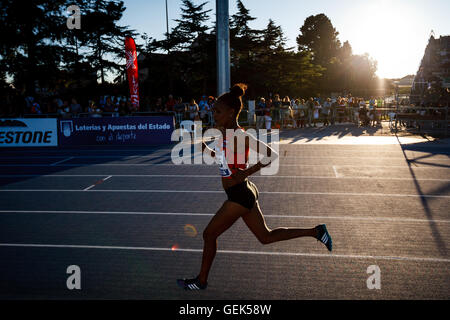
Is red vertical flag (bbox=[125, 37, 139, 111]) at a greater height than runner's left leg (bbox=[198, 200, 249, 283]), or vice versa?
red vertical flag (bbox=[125, 37, 139, 111])

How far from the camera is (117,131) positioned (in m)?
18.0

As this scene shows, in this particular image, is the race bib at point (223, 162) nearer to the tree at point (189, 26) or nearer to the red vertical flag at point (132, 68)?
the red vertical flag at point (132, 68)

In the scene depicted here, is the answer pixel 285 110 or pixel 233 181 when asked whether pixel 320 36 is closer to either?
pixel 285 110

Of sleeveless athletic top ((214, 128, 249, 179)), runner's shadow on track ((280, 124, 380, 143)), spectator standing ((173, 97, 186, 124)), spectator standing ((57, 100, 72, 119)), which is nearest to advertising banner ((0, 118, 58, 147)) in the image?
spectator standing ((57, 100, 72, 119))

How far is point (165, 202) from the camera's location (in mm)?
8039

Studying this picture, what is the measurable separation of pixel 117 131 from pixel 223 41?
6613 mm

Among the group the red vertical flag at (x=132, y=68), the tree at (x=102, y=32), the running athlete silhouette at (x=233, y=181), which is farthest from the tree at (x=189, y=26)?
the running athlete silhouette at (x=233, y=181)

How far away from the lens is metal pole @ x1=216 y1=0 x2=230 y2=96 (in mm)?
17625

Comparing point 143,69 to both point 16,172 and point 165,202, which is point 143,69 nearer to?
point 16,172

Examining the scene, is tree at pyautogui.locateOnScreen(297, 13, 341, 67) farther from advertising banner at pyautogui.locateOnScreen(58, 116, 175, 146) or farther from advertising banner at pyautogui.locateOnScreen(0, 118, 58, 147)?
advertising banner at pyautogui.locateOnScreen(0, 118, 58, 147)

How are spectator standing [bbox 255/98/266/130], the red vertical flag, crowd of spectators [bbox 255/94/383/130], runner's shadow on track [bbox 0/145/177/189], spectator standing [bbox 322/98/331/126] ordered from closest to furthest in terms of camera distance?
runner's shadow on track [bbox 0/145/177/189], spectator standing [bbox 255/98/266/130], crowd of spectators [bbox 255/94/383/130], the red vertical flag, spectator standing [bbox 322/98/331/126]

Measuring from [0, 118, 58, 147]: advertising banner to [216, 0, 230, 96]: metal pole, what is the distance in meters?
8.25

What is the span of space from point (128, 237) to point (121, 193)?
3.18m
